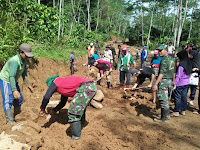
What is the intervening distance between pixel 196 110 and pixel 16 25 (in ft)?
22.4

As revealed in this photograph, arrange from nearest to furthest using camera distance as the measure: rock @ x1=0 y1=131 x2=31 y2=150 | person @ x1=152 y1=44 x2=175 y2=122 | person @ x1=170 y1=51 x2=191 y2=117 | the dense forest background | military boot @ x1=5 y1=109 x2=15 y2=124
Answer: rock @ x1=0 y1=131 x2=31 y2=150
military boot @ x1=5 y1=109 x2=15 y2=124
person @ x1=152 y1=44 x2=175 y2=122
person @ x1=170 y1=51 x2=191 y2=117
the dense forest background

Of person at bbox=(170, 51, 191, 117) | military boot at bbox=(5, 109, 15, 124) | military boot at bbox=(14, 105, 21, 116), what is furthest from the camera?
person at bbox=(170, 51, 191, 117)

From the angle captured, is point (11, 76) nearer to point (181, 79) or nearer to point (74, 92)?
point (74, 92)

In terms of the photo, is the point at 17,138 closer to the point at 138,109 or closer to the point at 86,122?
the point at 86,122

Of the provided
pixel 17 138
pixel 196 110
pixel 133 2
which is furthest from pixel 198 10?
pixel 17 138

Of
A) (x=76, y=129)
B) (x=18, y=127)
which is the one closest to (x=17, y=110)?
(x=18, y=127)

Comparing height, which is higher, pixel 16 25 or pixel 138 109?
pixel 16 25

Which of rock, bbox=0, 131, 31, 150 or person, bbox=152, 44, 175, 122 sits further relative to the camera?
person, bbox=152, 44, 175, 122

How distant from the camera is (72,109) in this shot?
2891mm

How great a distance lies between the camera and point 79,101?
2.91 metres

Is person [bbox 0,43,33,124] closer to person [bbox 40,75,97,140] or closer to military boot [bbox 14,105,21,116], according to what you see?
military boot [bbox 14,105,21,116]

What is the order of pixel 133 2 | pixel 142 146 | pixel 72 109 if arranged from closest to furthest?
pixel 72 109 < pixel 142 146 < pixel 133 2

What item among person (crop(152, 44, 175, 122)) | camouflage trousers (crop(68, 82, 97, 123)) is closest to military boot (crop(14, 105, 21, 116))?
camouflage trousers (crop(68, 82, 97, 123))

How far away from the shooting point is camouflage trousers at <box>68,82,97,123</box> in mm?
2895
